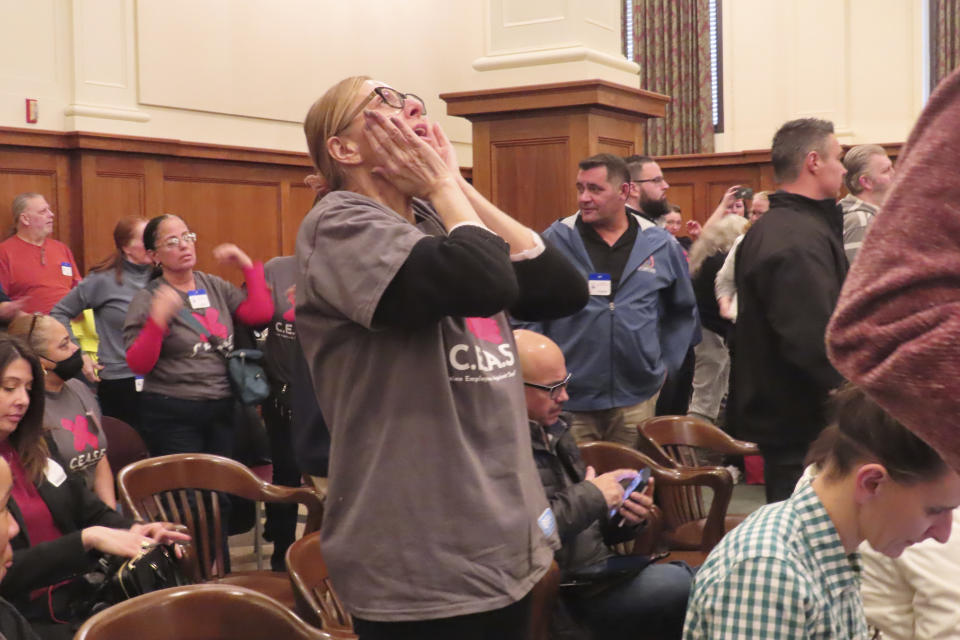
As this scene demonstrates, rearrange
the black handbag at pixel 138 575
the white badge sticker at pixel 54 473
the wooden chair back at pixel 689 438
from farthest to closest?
the wooden chair back at pixel 689 438
the white badge sticker at pixel 54 473
the black handbag at pixel 138 575

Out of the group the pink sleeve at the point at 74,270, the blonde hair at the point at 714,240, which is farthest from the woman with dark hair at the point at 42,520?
the pink sleeve at the point at 74,270

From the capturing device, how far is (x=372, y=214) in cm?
151

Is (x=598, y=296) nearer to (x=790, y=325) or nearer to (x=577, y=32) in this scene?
(x=790, y=325)

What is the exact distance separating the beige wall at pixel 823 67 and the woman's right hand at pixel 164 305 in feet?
24.1

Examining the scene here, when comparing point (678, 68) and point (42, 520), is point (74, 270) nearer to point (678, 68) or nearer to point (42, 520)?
point (42, 520)

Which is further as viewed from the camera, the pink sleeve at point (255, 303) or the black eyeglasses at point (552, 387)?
the pink sleeve at point (255, 303)

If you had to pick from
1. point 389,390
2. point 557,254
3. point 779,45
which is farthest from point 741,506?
point 779,45

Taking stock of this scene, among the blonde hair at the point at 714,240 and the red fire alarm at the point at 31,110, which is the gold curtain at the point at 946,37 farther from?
the red fire alarm at the point at 31,110

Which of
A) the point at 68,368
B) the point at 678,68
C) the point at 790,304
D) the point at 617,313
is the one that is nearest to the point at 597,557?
the point at 790,304

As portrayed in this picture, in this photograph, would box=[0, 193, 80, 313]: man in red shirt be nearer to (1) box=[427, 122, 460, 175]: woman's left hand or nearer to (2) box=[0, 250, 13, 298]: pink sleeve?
(2) box=[0, 250, 13, 298]: pink sleeve

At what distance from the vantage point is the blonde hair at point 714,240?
539 centimetres

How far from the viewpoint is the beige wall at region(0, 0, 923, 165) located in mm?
5348

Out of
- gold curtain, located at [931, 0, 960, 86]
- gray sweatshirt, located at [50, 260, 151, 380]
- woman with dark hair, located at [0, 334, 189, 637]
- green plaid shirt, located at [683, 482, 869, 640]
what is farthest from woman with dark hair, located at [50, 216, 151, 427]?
gold curtain, located at [931, 0, 960, 86]

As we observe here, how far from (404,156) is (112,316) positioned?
3.73 metres
